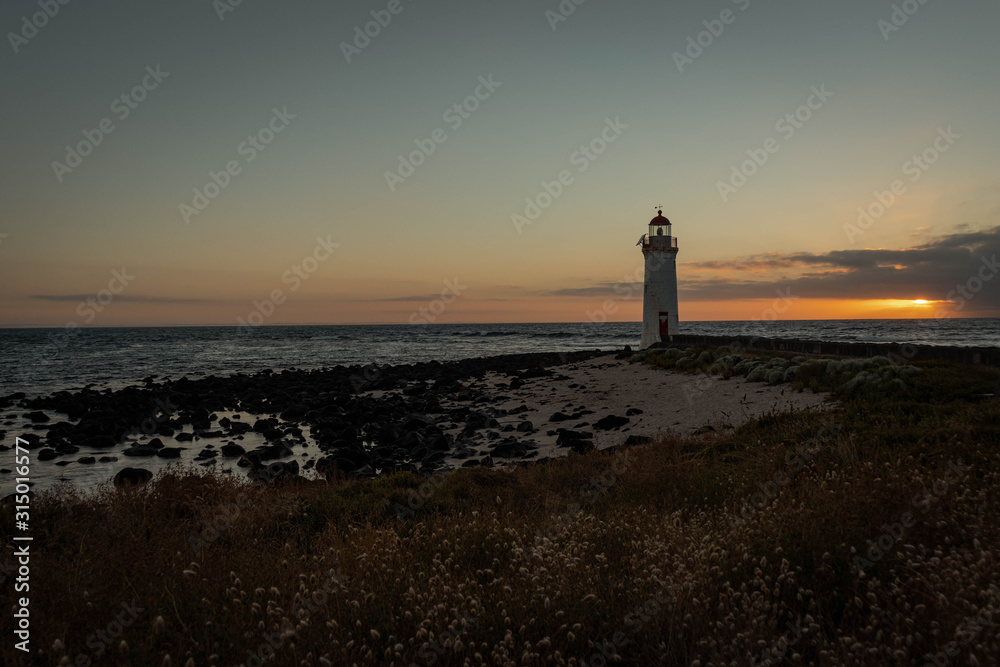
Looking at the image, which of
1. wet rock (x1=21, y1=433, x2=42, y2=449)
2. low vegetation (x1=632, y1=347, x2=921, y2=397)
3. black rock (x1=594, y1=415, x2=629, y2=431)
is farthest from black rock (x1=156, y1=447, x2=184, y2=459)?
low vegetation (x1=632, y1=347, x2=921, y2=397)

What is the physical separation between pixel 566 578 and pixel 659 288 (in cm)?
3215

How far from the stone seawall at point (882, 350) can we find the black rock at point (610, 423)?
746 centimetres

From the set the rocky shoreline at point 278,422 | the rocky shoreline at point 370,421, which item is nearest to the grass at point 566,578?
the rocky shoreline at point 370,421

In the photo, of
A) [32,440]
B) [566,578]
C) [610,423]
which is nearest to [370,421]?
[610,423]

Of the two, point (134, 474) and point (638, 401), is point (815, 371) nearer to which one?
point (638, 401)

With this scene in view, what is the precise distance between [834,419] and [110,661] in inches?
384

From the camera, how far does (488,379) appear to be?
33.2 meters

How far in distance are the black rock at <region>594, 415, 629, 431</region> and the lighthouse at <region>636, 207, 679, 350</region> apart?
716 inches

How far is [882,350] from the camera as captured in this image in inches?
684

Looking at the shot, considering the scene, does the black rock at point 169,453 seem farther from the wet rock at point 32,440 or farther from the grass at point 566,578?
the grass at point 566,578

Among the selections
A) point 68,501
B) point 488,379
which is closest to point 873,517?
point 68,501

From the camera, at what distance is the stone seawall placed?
13.9 m

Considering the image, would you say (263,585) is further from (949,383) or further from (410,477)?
(949,383)

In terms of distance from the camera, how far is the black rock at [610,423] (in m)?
16.5
